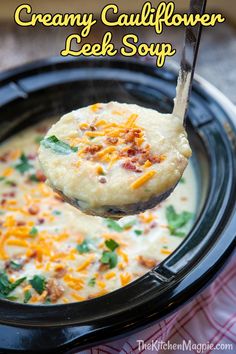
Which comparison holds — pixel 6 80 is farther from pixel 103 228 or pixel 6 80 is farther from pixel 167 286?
pixel 167 286

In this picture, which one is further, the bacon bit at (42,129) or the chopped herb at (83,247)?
the bacon bit at (42,129)

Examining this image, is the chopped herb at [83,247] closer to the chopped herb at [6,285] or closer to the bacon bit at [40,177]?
the chopped herb at [6,285]

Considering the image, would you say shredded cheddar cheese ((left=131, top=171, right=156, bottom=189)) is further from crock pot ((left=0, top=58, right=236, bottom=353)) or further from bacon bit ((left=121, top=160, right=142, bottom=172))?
crock pot ((left=0, top=58, right=236, bottom=353))

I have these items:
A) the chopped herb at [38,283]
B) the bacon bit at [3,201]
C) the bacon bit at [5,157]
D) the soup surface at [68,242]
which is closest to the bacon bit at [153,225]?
the soup surface at [68,242]

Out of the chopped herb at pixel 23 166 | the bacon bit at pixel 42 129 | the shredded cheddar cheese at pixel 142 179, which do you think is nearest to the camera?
the shredded cheddar cheese at pixel 142 179

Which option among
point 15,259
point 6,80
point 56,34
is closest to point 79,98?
point 6,80

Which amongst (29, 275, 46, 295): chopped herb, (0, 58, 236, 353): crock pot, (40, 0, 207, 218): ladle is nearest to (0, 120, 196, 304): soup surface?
(29, 275, 46, 295): chopped herb

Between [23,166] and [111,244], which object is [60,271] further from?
[23,166]
